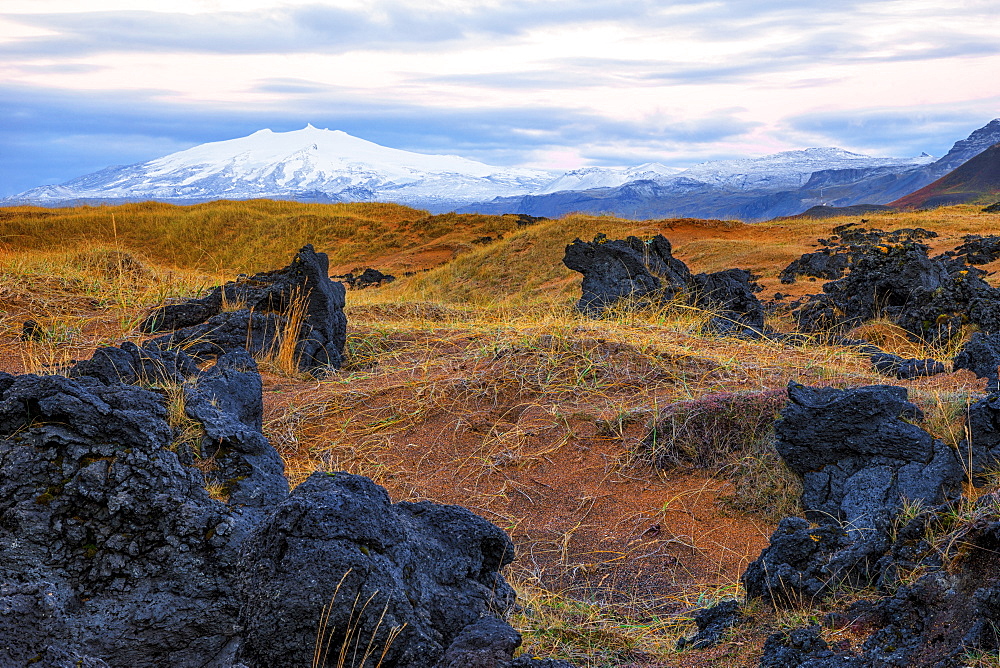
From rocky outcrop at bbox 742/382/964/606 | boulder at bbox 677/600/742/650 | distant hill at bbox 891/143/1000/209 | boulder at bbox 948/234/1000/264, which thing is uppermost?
distant hill at bbox 891/143/1000/209

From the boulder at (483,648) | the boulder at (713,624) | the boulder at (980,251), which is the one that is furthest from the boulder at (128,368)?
the boulder at (980,251)

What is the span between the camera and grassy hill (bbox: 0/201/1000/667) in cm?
341

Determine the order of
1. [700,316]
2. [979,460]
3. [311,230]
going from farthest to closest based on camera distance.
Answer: [311,230], [700,316], [979,460]

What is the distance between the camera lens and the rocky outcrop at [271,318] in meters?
6.15

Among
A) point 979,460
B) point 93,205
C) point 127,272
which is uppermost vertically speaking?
point 93,205

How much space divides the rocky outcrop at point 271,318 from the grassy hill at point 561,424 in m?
0.22

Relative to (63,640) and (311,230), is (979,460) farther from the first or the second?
(311,230)

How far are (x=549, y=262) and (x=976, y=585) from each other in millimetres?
17161

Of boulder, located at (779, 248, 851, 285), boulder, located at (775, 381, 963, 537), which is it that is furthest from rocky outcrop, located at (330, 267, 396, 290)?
boulder, located at (775, 381, 963, 537)

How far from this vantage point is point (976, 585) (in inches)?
80.5

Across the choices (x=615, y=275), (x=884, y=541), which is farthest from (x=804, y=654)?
(x=615, y=275)

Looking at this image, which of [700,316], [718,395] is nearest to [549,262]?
[700,316]

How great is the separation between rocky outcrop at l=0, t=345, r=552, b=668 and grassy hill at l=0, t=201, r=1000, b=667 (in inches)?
21.1

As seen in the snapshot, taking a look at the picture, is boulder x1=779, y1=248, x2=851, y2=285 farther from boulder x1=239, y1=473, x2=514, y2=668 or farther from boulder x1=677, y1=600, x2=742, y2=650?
boulder x1=239, y1=473, x2=514, y2=668
